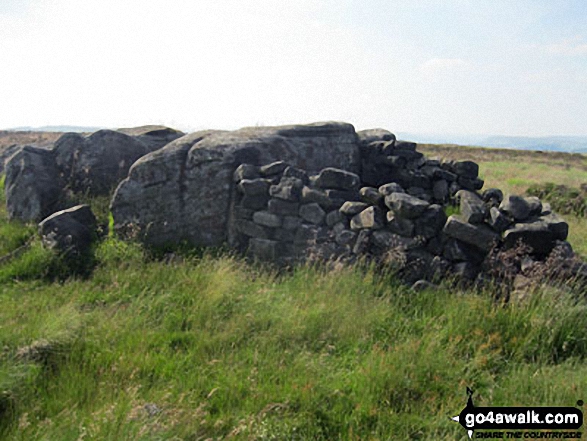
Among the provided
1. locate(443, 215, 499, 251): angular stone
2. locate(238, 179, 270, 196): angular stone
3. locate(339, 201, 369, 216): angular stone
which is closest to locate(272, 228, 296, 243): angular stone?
locate(238, 179, 270, 196): angular stone

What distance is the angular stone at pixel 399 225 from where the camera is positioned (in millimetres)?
5754

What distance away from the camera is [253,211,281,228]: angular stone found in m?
6.80

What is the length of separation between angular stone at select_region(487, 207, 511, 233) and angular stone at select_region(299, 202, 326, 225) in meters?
2.48

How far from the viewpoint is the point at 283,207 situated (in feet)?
22.3

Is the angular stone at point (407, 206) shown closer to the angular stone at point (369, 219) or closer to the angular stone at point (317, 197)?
the angular stone at point (369, 219)

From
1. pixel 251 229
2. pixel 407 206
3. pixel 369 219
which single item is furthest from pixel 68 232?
pixel 407 206

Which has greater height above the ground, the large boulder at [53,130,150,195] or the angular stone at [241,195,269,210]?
the large boulder at [53,130,150,195]

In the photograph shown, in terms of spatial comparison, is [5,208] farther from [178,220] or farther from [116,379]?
[116,379]

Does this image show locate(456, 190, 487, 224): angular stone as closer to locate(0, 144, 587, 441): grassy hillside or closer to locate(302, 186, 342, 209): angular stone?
locate(0, 144, 587, 441): grassy hillside

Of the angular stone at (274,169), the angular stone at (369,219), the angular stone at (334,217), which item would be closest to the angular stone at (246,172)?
the angular stone at (274,169)

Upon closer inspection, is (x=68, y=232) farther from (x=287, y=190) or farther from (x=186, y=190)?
(x=287, y=190)

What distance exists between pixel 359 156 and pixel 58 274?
7.55 meters

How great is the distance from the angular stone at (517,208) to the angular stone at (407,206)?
3.51 feet

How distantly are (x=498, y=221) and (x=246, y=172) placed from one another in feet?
14.1
